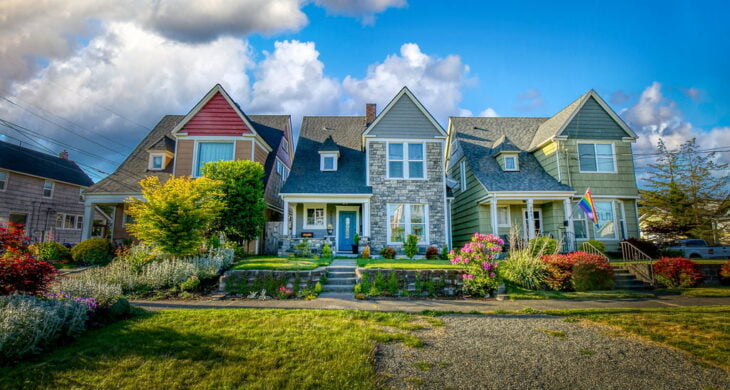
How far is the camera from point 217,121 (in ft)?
57.2

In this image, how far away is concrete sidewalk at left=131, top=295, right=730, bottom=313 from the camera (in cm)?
775

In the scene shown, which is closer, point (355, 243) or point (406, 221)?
point (355, 243)

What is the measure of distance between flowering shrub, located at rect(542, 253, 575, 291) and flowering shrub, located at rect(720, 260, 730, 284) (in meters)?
6.09

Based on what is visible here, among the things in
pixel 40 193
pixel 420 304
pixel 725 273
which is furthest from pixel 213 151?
pixel 725 273

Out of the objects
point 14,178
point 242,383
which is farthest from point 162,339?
point 14,178

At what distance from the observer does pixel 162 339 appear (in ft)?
16.2

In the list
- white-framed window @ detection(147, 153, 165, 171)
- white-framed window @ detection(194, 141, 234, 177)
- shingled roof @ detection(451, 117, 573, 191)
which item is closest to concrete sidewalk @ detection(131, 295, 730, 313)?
shingled roof @ detection(451, 117, 573, 191)

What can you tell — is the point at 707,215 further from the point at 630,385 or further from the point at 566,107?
the point at 630,385

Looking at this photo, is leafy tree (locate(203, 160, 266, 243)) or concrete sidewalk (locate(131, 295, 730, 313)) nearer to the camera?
concrete sidewalk (locate(131, 295, 730, 313))

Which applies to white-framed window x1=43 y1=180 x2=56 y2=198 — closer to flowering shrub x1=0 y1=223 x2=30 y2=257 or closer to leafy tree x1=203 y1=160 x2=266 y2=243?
leafy tree x1=203 y1=160 x2=266 y2=243

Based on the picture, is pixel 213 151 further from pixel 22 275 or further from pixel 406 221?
pixel 22 275

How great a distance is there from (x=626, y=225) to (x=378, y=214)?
42.2ft

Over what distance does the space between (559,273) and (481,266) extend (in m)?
2.95

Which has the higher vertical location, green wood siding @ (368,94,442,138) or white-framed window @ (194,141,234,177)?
green wood siding @ (368,94,442,138)
